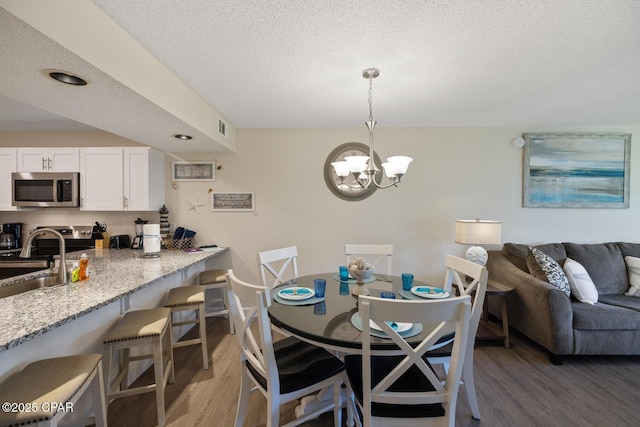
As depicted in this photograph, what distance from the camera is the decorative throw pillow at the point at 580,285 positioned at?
2.38m

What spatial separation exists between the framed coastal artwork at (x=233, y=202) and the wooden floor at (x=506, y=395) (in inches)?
64.5

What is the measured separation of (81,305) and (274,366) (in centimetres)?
107

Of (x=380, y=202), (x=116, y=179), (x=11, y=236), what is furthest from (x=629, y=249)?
(x=11, y=236)

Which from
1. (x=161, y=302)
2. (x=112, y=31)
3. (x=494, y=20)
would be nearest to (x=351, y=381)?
(x=161, y=302)

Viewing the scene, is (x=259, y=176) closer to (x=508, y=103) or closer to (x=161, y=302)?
(x=161, y=302)

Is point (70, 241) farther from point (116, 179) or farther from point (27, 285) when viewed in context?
point (27, 285)

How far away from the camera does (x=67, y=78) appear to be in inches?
57.7

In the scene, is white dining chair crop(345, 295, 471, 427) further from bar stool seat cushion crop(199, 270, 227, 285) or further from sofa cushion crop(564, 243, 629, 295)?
sofa cushion crop(564, 243, 629, 295)

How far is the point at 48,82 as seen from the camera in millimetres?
1507

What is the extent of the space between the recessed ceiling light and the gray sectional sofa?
12.5ft

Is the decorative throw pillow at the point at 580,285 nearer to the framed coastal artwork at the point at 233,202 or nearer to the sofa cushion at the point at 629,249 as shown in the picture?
the sofa cushion at the point at 629,249

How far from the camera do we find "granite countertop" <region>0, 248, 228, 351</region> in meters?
1.11

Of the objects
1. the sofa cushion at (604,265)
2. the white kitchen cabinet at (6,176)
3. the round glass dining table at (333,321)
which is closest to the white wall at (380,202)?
the sofa cushion at (604,265)

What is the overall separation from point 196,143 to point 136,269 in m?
1.48
